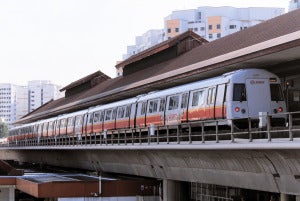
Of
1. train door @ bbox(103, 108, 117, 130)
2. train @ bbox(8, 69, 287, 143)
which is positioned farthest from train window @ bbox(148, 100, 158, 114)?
train door @ bbox(103, 108, 117, 130)

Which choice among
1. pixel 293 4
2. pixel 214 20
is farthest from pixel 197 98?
pixel 214 20

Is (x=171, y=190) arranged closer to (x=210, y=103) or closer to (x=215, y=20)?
(x=210, y=103)

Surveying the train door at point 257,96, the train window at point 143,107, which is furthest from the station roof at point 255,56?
the train window at point 143,107

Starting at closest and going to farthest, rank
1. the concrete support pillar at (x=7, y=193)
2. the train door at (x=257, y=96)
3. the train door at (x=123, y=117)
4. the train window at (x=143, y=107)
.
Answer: the train door at (x=257, y=96)
the train window at (x=143, y=107)
the train door at (x=123, y=117)
the concrete support pillar at (x=7, y=193)

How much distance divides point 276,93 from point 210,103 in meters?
2.70

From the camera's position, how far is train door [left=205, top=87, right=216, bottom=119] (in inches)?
956

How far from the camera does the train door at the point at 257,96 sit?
23375mm

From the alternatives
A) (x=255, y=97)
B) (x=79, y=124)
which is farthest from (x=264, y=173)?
(x=79, y=124)

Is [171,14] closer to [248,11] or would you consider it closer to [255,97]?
[248,11]

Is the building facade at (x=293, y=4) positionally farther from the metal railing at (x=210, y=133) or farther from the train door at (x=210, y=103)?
the train door at (x=210, y=103)

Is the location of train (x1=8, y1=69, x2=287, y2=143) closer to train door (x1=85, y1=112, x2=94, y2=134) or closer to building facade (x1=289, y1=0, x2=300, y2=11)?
train door (x1=85, y1=112, x2=94, y2=134)

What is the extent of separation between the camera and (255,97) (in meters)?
23.5

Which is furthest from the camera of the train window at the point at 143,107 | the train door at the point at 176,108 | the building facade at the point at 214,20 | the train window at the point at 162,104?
the building facade at the point at 214,20

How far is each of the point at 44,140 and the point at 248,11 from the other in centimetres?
9648
